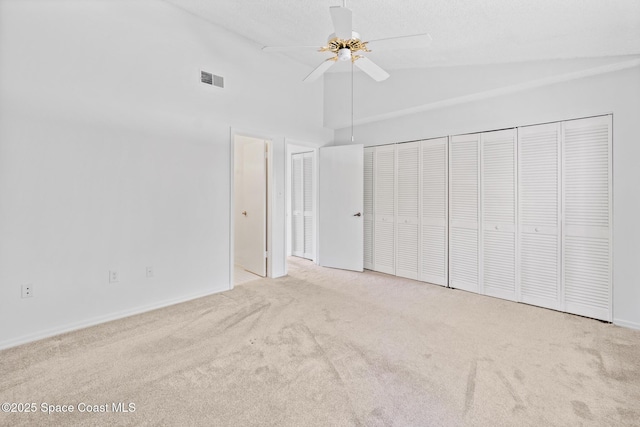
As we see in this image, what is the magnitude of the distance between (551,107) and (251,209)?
3890 mm

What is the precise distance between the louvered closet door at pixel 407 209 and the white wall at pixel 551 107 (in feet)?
0.83

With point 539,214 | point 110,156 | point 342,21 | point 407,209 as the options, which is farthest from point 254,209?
point 539,214

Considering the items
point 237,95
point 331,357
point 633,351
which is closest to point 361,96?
point 237,95

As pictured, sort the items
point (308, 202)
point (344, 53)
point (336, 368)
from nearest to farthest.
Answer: point (336, 368) → point (344, 53) → point (308, 202)

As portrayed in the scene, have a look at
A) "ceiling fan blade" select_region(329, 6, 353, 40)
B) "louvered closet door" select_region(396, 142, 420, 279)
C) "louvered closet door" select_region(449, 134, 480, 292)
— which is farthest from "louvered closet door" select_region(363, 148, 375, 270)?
"ceiling fan blade" select_region(329, 6, 353, 40)

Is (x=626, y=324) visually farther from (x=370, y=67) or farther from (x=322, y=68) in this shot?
(x=322, y=68)

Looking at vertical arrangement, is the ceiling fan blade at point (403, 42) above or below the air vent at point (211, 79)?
below

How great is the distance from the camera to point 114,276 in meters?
2.95

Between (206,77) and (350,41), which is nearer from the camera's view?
(350,41)

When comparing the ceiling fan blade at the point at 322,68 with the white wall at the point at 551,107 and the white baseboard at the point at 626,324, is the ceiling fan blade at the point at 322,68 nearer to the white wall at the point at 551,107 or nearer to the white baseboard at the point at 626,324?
the white wall at the point at 551,107

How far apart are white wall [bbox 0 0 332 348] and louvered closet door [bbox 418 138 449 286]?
2396 mm

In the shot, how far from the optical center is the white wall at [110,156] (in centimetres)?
244

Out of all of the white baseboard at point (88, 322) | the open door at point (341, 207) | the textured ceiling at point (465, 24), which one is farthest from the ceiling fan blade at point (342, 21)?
the white baseboard at point (88, 322)

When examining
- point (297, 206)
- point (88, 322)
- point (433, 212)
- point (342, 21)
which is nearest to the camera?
point (342, 21)
